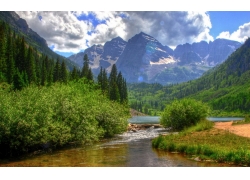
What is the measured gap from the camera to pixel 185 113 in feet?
174

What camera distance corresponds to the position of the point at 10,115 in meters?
24.0

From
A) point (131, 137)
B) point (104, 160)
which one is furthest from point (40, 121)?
point (131, 137)

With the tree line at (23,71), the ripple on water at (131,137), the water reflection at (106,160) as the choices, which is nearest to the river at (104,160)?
the water reflection at (106,160)

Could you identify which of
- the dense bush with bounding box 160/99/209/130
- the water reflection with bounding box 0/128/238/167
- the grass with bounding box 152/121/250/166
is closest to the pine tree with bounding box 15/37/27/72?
the dense bush with bounding box 160/99/209/130

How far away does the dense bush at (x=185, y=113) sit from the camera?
52.9m

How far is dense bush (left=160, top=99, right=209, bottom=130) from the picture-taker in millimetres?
52875

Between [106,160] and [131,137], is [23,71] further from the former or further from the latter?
[106,160]

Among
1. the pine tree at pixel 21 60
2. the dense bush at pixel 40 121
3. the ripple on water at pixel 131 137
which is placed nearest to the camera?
the dense bush at pixel 40 121

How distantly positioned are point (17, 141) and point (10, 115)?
2.53m

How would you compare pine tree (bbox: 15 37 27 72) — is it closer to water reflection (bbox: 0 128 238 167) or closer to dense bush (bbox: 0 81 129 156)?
dense bush (bbox: 0 81 129 156)

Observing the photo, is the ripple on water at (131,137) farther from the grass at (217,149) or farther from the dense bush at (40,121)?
the grass at (217,149)

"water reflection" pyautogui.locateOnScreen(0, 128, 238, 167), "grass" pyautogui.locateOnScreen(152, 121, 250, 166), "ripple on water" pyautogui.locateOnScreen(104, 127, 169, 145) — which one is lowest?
"ripple on water" pyautogui.locateOnScreen(104, 127, 169, 145)
